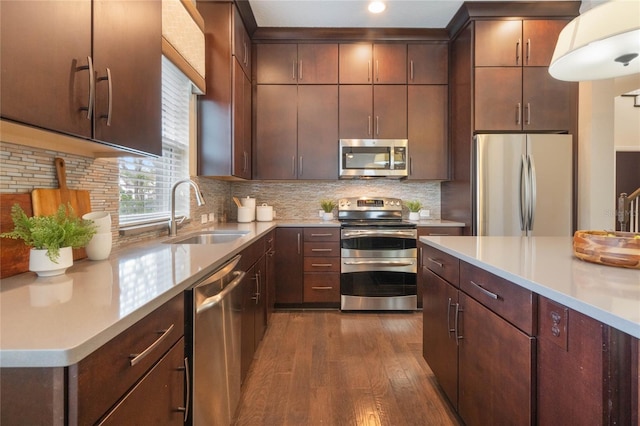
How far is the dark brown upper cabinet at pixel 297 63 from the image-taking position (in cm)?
347

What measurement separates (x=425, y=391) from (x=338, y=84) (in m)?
2.92

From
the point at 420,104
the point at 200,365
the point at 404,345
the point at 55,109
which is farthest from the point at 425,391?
the point at 420,104

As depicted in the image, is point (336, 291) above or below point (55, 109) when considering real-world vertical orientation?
below

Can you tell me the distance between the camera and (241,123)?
9.88 ft

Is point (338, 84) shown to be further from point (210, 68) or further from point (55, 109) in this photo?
point (55, 109)

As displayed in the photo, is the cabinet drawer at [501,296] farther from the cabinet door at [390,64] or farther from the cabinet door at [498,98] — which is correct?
the cabinet door at [390,64]

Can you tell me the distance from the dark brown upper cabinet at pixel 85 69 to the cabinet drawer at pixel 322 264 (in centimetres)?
209

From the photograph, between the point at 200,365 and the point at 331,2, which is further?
the point at 331,2

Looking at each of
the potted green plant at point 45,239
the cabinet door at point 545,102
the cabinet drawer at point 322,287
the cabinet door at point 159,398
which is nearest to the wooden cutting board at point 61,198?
the potted green plant at point 45,239

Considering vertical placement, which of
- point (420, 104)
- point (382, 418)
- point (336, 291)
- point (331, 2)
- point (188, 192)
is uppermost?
point (331, 2)

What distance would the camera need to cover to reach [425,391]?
1.93m

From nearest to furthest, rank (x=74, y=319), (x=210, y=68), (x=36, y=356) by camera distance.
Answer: (x=36, y=356), (x=74, y=319), (x=210, y=68)

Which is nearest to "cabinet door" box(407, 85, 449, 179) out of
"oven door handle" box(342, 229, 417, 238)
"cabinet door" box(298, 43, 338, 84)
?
"oven door handle" box(342, 229, 417, 238)

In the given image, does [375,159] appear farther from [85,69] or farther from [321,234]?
[85,69]
